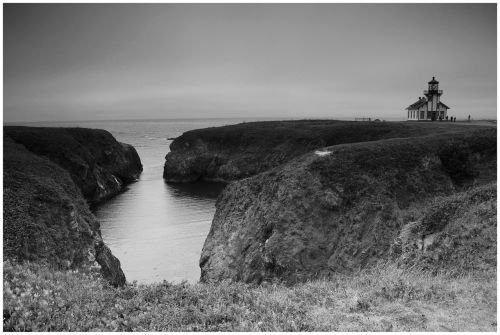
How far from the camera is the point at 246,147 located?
92.9 metres

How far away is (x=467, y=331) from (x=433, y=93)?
Result: 4650 inches

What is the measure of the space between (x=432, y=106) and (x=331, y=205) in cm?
10269

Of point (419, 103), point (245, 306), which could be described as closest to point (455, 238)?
point (245, 306)

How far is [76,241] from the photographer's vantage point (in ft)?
74.0

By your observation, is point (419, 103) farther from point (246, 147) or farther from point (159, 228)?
point (159, 228)

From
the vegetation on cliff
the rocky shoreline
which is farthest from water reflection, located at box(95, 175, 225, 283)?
the vegetation on cliff

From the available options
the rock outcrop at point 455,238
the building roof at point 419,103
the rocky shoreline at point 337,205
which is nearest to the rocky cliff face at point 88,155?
the rocky shoreline at point 337,205

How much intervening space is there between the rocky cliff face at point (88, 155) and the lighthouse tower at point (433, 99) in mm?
83798

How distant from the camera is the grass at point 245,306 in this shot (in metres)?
9.51

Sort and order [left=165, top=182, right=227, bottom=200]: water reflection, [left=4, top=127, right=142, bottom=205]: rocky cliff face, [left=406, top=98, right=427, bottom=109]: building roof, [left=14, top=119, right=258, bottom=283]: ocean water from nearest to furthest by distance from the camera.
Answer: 1. [left=14, top=119, right=258, bottom=283]: ocean water
2. [left=4, top=127, right=142, bottom=205]: rocky cliff face
3. [left=165, top=182, right=227, bottom=200]: water reflection
4. [left=406, top=98, right=427, bottom=109]: building roof

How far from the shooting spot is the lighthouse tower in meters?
113

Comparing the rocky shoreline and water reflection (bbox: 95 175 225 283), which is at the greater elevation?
the rocky shoreline

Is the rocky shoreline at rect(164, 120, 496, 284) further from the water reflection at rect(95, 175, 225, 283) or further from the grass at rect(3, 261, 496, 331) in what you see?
the grass at rect(3, 261, 496, 331)

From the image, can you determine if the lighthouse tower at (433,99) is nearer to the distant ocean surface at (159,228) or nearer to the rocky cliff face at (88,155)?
the distant ocean surface at (159,228)
